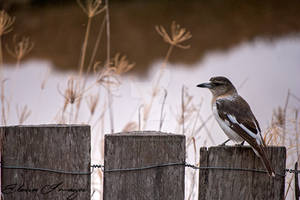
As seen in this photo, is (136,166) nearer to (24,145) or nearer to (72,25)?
(24,145)

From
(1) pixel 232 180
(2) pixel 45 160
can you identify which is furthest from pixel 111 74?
(1) pixel 232 180

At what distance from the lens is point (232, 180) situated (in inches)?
87.9

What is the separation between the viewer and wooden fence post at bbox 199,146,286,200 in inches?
87.7

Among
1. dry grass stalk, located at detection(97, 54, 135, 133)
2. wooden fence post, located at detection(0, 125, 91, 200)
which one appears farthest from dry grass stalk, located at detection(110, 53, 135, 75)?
wooden fence post, located at detection(0, 125, 91, 200)

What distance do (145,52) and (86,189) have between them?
10.7 metres

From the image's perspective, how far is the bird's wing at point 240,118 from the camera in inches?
104

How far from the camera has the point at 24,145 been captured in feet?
7.25

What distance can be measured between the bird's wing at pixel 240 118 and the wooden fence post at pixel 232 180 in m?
0.26

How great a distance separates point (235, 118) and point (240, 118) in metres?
0.04

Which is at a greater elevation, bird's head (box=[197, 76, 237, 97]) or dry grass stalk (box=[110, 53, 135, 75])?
dry grass stalk (box=[110, 53, 135, 75])

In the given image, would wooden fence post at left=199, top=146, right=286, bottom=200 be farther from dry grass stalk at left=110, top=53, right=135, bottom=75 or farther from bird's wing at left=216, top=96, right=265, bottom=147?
dry grass stalk at left=110, top=53, right=135, bottom=75

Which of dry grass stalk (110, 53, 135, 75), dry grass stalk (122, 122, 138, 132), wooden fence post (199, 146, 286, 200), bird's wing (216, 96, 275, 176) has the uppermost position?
dry grass stalk (110, 53, 135, 75)

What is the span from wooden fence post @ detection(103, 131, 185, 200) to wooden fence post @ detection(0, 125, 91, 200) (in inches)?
4.8

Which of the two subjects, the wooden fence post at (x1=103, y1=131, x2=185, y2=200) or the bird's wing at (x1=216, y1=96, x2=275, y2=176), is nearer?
the wooden fence post at (x1=103, y1=131, x2=185, y2=200)
